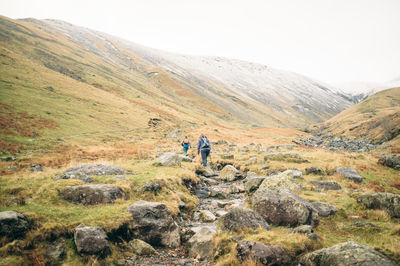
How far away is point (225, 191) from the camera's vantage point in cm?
1861

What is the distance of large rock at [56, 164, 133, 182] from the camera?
1451 centimetres

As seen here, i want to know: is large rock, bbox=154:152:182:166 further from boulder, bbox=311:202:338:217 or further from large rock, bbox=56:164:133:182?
boulder, bbox=311:202:338:217

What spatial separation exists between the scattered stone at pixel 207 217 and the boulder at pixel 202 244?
7.31 ft

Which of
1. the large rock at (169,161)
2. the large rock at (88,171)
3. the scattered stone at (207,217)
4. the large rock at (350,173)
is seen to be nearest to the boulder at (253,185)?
the scattered stone at (207,217)

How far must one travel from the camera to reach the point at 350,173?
1836 cm

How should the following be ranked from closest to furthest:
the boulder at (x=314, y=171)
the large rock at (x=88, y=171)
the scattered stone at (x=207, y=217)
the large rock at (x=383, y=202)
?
the large rock at (x=383, y=202) → the scattered stone at (x=207, y=217) → the large rock at (x=88, y=171) → the boulder at (x=314, y=171)

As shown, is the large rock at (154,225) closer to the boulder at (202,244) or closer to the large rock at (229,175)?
the boulder at (202,244)

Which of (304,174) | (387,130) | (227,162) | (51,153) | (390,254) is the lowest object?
(51,153)

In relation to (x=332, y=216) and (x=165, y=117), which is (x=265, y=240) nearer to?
(x=332, y=216)

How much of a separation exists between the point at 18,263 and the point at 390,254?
12.3 metres

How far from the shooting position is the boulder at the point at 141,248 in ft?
31.7

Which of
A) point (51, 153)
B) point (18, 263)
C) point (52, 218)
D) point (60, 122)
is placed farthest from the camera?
point (60, 122)

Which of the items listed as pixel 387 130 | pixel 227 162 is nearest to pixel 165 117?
pixel 227 162

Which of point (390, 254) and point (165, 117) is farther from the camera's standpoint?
point (165, 117)
